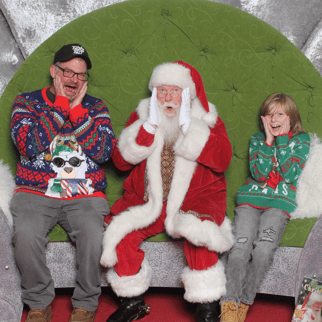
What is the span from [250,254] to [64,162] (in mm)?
954

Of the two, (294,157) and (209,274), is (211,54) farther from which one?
(209,274)

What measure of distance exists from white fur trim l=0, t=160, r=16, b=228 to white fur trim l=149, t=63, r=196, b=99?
0.86 m

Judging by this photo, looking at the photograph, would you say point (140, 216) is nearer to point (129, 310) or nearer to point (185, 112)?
point (129, 310)

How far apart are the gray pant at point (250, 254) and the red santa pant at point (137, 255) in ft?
0.38

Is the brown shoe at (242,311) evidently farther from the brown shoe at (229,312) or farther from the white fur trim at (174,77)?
the white fur trim at (174,77)

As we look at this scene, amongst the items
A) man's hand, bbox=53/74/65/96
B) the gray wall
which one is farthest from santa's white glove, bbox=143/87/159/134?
the gray wall

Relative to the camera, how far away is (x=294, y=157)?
1799 mm

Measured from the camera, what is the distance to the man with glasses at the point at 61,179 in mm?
1606

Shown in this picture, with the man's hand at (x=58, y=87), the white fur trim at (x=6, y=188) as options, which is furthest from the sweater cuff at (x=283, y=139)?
the white fur trim at (x=6, y=188)

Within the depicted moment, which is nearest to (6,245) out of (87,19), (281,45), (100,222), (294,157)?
(100,222)

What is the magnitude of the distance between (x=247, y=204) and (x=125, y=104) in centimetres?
84

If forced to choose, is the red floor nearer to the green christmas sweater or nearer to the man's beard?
the green christmas sweater

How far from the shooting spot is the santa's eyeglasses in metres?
1.80

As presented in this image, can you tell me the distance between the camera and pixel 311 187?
1.86 meters
